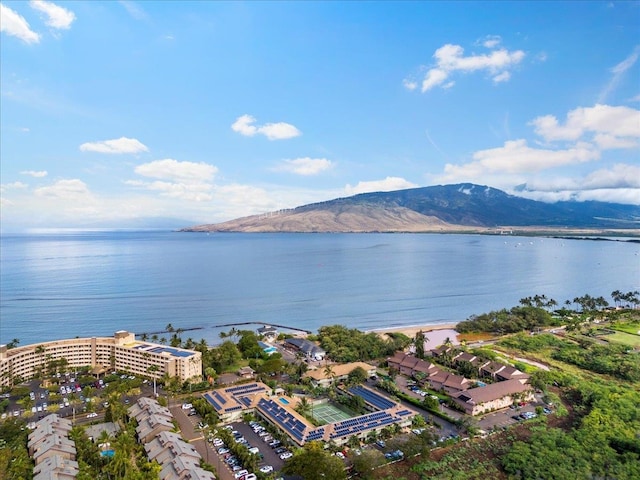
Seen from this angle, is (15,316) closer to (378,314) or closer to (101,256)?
(378,314)

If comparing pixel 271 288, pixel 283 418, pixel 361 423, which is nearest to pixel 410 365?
pixel 361 423

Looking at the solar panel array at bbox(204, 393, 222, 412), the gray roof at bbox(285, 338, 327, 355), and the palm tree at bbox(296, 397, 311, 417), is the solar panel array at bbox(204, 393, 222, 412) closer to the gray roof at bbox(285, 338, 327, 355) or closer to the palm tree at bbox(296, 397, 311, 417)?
the palm tree at bbox(296, 397, 311, 417)

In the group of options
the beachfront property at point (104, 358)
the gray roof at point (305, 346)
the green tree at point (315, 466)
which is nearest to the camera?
the green tree at point (315, 466)

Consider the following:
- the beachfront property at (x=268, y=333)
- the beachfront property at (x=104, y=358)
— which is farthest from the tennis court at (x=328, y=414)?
the beachfront property at (x=268, y=333)

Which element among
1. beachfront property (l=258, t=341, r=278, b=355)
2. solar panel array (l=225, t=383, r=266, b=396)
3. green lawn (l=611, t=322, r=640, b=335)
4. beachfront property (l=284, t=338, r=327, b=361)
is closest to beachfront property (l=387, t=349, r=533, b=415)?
beachfront property (l=284, t=338, r=327, b=361)

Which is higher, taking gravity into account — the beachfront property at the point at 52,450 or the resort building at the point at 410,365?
the beachfront property at the point at 52,450

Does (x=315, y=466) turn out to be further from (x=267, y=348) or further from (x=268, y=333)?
(x=268, y=333)

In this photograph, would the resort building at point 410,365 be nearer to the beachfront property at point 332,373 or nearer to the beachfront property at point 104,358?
the beachfront property at point 332,373
